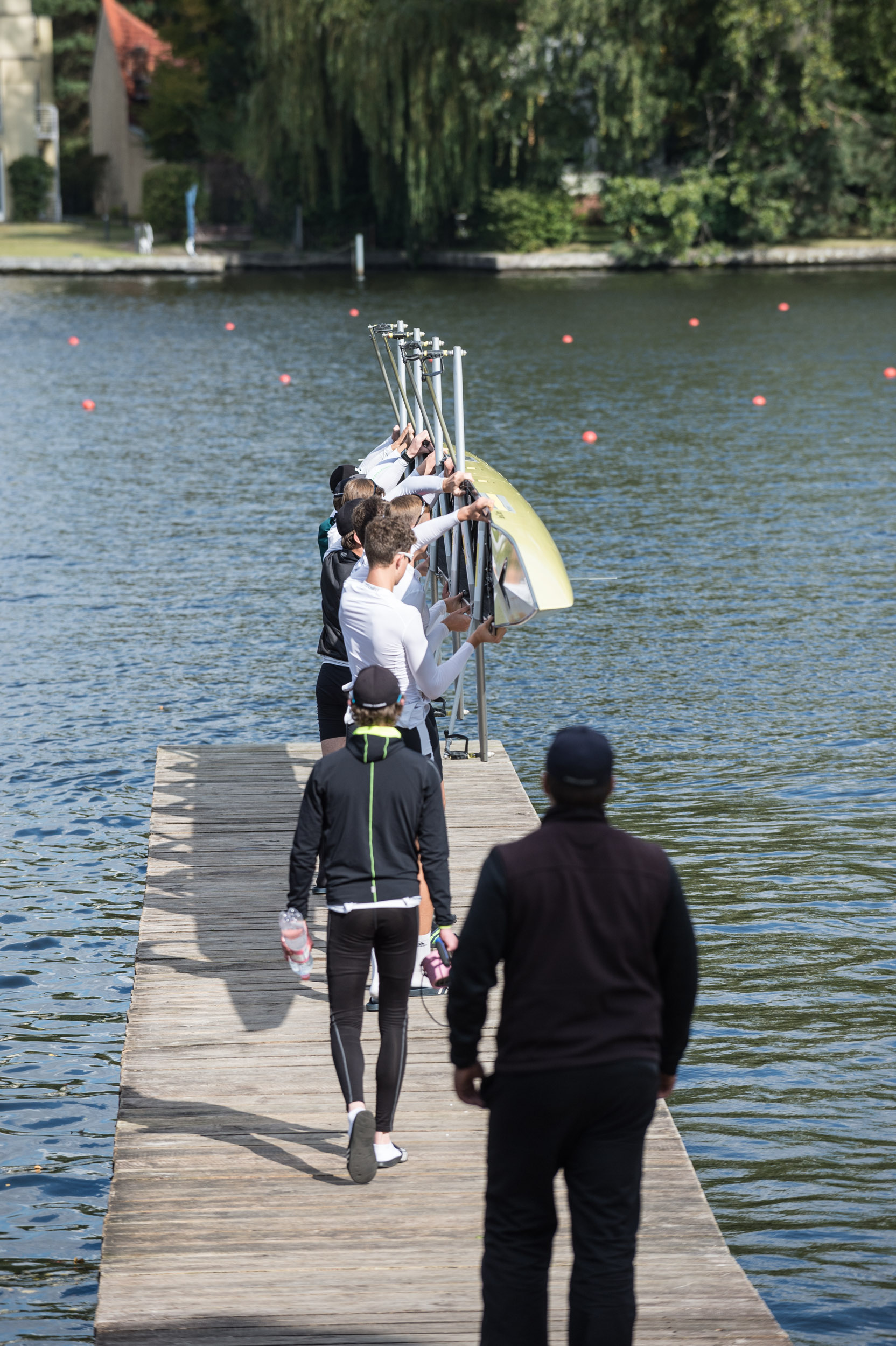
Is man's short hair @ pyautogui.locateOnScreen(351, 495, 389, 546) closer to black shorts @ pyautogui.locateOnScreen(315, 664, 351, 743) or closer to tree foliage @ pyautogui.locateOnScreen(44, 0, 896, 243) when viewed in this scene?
black shorts @ pyautogui.locateOnScreen(315, 664, 351, 743)

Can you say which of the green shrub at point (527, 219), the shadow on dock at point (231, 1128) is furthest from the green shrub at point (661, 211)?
the shadow on dock at point (231, 1128)

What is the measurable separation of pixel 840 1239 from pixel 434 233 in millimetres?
58081

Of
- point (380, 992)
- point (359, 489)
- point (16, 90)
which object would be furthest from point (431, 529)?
point (16, 90)

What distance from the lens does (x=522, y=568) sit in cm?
905

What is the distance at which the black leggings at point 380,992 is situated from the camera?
633 centimetres

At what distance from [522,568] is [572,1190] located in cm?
484

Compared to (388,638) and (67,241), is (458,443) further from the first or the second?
(67,241)

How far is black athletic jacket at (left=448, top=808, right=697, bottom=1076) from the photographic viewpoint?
4.53 meters

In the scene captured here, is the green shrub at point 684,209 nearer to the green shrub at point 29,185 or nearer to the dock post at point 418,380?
the green shrub at point 29,185

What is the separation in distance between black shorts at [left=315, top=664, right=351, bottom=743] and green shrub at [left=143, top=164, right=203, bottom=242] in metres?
60.3

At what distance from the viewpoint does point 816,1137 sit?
26.4ft

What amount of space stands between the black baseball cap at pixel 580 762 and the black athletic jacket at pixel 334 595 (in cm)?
407

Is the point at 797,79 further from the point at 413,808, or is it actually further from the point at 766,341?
the point at 413,808

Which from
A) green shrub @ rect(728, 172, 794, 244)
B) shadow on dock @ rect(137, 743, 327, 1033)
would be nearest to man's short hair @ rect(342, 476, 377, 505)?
shadow on dock @ rect(137, 743, 327, 1033)
